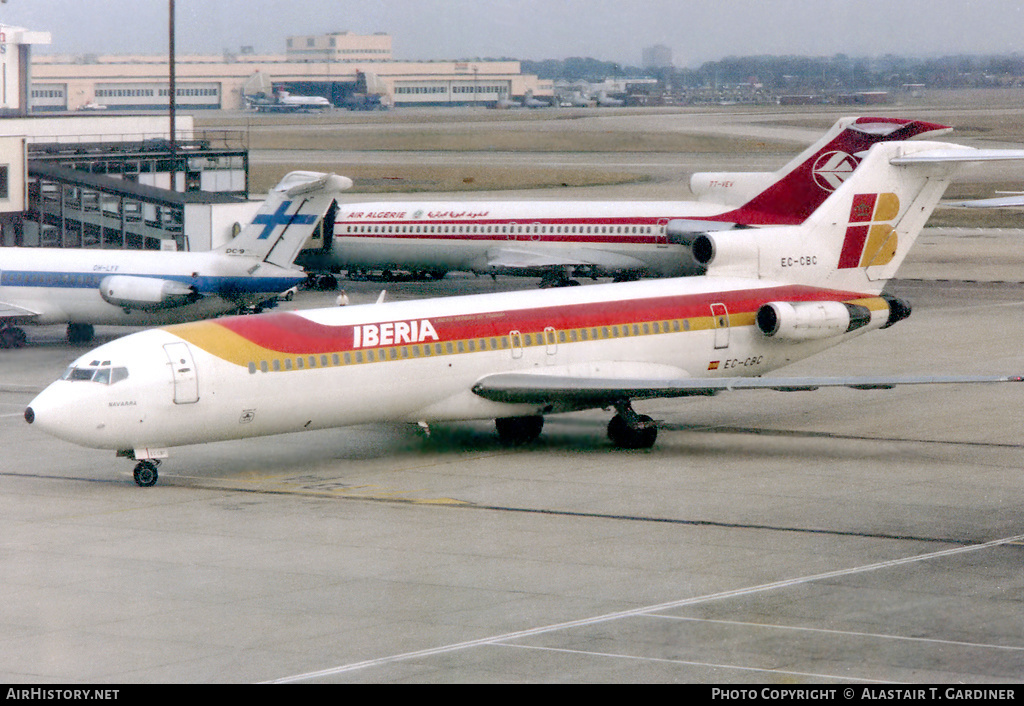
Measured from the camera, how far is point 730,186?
178 ft

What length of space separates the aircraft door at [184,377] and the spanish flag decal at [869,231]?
15394 millimetres

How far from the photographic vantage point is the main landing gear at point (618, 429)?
2998cm

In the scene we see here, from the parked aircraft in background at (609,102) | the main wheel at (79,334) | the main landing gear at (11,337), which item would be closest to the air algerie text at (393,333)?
the main wheel at (79,334)

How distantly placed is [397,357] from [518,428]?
3.75 meters

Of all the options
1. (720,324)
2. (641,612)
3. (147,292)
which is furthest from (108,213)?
(641,612)

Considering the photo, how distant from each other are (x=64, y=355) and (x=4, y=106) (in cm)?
2627

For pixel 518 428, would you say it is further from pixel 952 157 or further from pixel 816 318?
pixel 952 157

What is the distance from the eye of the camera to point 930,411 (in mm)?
34406

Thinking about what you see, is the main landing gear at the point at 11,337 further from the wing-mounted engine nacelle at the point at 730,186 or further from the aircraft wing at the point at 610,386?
the wing-mounted engine nacelle at the point at 730,186

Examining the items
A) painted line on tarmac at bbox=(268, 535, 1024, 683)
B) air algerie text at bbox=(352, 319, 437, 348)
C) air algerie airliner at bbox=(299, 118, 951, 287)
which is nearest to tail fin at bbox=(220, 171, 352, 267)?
air algerie airliner at bbox=(299, 118, 951, 287)

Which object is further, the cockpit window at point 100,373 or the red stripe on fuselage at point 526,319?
the red stripe on fuselage at point 526,319
